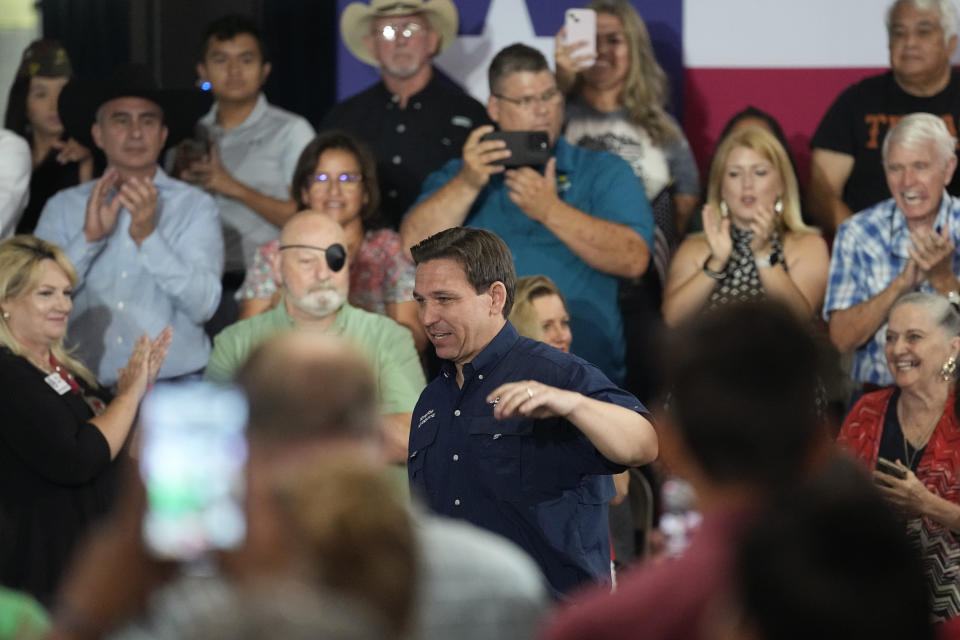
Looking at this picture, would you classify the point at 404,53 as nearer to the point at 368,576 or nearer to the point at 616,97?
the point at 616,97

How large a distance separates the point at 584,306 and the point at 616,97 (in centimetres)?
Result: 107

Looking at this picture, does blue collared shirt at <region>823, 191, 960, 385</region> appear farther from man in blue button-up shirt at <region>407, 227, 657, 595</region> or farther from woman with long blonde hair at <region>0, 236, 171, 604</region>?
woman with long blonde hair at <region>0, 236, 171, 604</region>

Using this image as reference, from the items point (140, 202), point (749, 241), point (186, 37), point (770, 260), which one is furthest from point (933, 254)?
point (186, 37)

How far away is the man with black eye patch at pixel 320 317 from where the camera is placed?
194 inches

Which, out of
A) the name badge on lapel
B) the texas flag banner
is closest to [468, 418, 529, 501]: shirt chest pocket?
the name badge on lapel

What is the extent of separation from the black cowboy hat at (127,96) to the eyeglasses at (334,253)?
1162mm

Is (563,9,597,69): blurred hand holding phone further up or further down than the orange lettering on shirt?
further up

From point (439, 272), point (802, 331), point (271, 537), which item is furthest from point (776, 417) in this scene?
point (439, 272)

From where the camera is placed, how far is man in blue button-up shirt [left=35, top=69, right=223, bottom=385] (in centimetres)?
552

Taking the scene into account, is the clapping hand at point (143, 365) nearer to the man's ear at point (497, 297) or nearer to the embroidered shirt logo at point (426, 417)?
the embroidered shirt logo at point (426, 417)

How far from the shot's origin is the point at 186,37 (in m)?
6.87

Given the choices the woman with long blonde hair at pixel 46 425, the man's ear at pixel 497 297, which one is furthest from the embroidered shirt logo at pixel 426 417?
the woman with long blonde hair at pixel 46 425

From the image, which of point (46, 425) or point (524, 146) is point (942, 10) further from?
point (46, 425)

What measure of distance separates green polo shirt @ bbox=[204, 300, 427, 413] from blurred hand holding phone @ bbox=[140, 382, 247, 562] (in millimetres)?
2564
